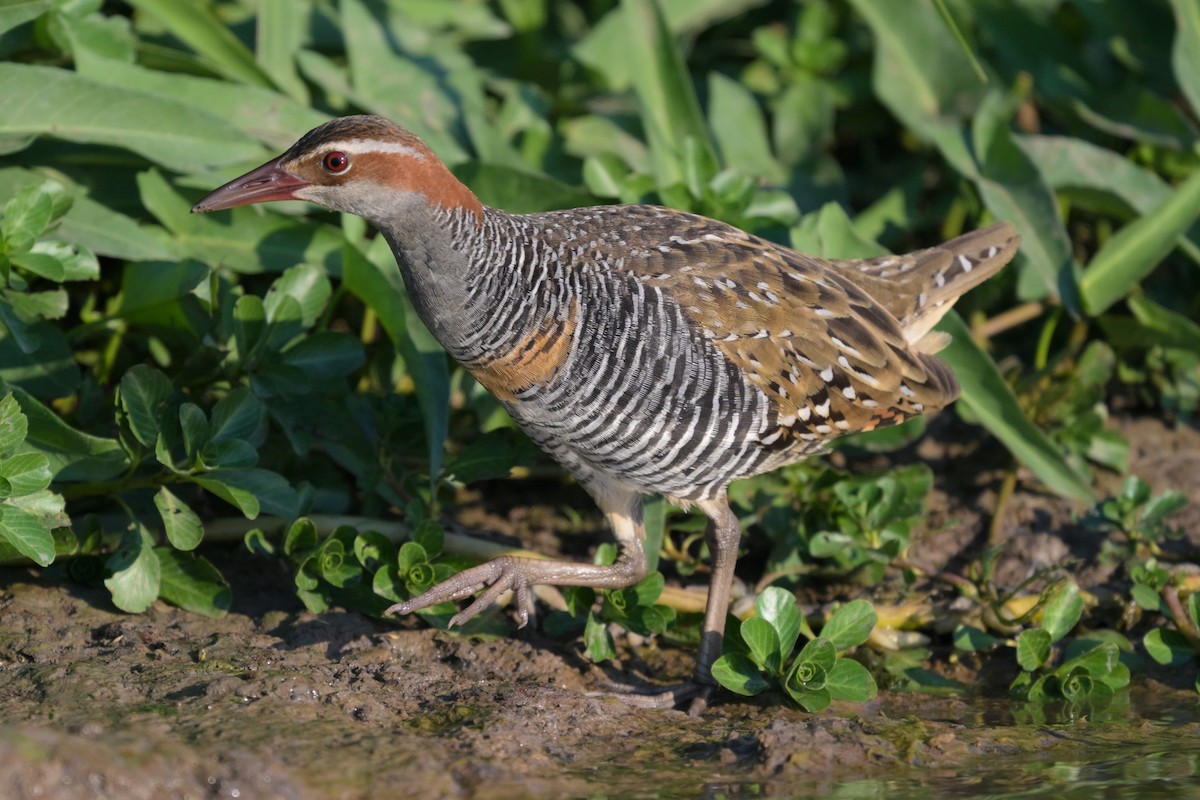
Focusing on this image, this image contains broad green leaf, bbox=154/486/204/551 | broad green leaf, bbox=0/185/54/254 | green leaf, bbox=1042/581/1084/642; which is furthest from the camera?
green leaf, bbox=1042/581/1084/642

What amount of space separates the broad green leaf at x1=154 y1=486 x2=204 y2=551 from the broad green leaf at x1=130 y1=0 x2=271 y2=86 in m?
2.17

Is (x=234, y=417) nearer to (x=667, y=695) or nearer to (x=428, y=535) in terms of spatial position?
(x=428, y=535)

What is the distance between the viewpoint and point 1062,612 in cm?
467

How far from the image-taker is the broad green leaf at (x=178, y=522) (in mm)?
4328

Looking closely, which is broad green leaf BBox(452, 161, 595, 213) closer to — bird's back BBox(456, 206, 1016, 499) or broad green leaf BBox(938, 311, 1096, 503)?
bird's back BBox(456, 206, 1016, 499)

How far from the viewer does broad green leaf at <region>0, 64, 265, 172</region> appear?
4.97 meters

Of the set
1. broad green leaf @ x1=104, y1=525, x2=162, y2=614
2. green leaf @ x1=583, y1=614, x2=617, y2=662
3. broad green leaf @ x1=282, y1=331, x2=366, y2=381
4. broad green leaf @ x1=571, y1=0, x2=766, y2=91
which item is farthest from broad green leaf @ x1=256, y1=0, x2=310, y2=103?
green leaf @ x1=583, y1=614, x2=617, y2=662

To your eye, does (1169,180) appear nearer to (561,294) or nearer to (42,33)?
(561,294)

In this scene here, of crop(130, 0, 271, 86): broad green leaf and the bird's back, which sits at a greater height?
crop(130, 0, 271, 86): broad green leaf

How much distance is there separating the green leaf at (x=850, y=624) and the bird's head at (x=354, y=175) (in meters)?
1.75

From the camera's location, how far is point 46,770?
331 centimetres

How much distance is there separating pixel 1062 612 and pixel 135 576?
9.80 ft

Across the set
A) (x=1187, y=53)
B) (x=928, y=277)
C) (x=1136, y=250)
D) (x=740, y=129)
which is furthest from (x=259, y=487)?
(x=1187, y=53)

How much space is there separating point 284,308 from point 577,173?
1863mm
